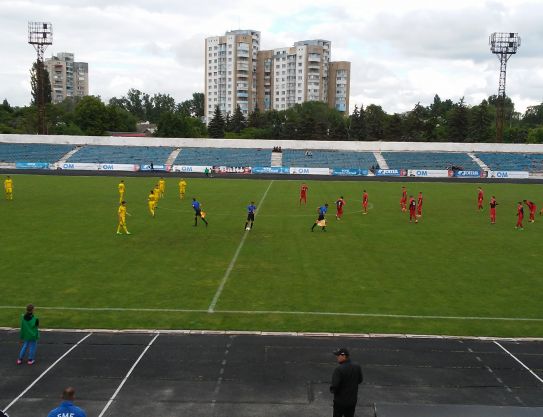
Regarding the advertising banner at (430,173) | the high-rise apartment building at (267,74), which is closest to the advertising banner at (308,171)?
the advertising banner at (430,173)

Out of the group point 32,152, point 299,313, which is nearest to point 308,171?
point 32,152

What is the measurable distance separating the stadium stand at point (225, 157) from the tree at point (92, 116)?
3663 centimetres

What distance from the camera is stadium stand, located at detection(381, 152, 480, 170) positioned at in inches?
2793

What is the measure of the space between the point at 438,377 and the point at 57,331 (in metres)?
8.29

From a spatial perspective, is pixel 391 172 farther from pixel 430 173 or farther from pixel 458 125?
pixel 458 125

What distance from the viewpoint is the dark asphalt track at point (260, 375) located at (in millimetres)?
9125

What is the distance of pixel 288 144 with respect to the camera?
78500mm

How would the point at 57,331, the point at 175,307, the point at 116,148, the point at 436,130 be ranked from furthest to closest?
the point at 436,130
the point at 116,148
the point at 175,307
the point at 57,331

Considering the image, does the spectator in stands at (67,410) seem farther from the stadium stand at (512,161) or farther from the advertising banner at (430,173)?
the stadium stand at (512,161)

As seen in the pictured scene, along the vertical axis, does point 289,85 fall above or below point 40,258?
above

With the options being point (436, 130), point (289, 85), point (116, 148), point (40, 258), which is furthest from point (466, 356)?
point (289, 85)

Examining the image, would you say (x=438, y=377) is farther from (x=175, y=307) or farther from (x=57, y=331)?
(x=57, y=331)

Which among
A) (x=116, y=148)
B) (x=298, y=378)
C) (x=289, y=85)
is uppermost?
(x=289, y=85)

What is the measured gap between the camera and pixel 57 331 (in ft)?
41.3
